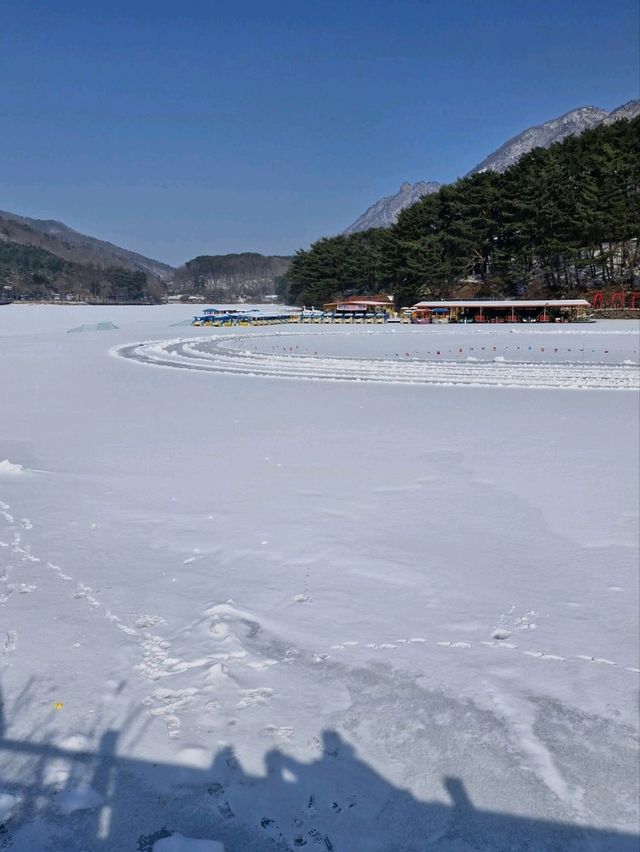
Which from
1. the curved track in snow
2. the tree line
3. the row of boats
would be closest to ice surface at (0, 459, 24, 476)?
the curved track in snow

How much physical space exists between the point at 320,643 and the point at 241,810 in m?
1.41

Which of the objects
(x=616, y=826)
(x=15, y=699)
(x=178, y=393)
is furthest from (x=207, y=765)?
(x=178, y=393)

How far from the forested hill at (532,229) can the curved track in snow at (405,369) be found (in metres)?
39.0

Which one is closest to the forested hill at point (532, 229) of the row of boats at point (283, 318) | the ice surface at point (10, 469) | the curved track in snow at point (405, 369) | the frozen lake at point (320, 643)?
the row of boats at point (283, 318)

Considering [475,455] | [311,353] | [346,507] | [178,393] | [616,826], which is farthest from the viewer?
[311,353]

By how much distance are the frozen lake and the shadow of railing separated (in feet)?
0.04

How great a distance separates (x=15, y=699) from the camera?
3.40 meters

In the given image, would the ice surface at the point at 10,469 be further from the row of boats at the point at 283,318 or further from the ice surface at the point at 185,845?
the row of boats at the point at 283,318

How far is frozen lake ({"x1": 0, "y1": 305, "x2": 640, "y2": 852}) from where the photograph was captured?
2.80m

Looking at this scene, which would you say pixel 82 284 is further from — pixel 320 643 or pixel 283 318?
pixel 320 643

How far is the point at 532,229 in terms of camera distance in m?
56.9

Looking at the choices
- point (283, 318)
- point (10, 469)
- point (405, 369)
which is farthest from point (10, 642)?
point (283, 318)

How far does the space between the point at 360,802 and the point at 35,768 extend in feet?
5.25

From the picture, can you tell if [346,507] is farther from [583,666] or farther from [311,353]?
[311,353]
